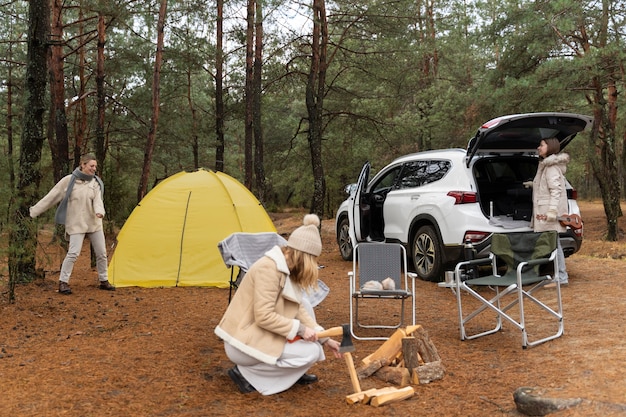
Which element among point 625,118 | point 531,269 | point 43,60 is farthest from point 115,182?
point 625,118

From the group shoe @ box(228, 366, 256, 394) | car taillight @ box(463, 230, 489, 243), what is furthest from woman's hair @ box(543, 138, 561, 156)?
shoe @ box(228, 366, 256, 394)

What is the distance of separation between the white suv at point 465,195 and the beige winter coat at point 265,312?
3.87 metres

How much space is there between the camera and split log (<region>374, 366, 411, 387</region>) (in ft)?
13.9

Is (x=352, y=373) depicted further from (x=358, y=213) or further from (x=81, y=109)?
(x=81, y=109)

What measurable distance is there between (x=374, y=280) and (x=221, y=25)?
1380 centimetres

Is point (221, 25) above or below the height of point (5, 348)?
above

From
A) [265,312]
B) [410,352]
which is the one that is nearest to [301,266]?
[265,312]

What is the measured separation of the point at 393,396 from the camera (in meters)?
3.90

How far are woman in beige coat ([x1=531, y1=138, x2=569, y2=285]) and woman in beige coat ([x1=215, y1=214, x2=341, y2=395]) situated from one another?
4.02 m

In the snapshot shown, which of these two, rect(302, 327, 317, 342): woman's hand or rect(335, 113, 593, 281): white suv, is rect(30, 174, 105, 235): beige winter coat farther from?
rect(302, 327, 317, 342): woman's hand

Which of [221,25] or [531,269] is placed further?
[221,25]

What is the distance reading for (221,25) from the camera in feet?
58.7

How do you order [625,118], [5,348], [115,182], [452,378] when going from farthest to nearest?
[625,118], [115,182], [5,348], [452,378]

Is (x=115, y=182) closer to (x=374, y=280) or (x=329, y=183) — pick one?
(x=374, y=280)
